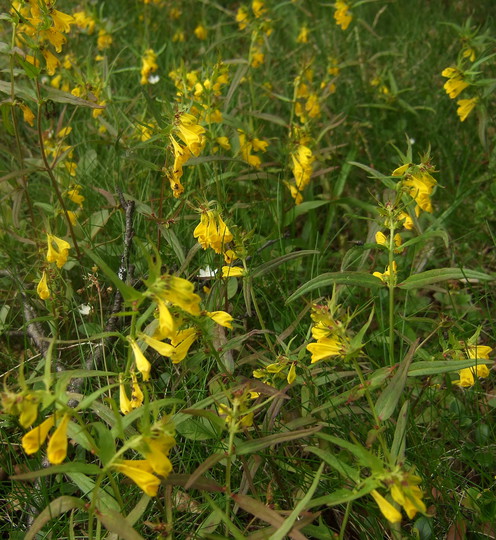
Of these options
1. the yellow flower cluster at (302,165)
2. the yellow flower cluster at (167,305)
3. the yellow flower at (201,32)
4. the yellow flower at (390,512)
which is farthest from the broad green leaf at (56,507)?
the yellow flower at (201,32)

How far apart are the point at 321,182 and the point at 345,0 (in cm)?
113

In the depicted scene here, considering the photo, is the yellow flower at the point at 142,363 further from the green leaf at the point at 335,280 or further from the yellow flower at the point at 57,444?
the green leaf at the point at 335,280

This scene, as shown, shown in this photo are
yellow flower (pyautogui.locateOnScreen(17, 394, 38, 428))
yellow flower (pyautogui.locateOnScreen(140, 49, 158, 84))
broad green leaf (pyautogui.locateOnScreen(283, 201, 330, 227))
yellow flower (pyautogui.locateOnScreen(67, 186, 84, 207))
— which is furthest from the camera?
yellow flower (pyautogui.locateOnScreen(140, 49, 158, 84))

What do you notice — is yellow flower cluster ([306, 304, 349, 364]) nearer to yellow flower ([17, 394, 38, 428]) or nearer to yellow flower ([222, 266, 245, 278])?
yellow flower ([222, 266, 245, 278])

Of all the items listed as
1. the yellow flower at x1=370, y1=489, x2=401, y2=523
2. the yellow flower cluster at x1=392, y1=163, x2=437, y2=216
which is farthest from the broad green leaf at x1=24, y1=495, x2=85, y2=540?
the yellow flower cluster at x1=392, y1=163, x2=437, y2=216

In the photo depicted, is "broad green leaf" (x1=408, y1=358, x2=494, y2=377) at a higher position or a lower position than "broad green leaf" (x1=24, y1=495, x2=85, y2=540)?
higher

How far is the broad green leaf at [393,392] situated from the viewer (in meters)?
1.44

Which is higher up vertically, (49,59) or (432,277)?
(49,59)

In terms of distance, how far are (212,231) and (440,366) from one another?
676 mm

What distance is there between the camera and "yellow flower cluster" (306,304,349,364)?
4.69ft

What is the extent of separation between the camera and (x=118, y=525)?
1.28 meters

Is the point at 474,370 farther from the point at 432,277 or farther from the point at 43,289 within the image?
the point at 43,289

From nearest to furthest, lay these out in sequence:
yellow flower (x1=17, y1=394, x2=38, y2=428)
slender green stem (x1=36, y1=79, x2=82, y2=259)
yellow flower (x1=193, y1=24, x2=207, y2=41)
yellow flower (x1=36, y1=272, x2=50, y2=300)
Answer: yellow flower (x1=17, y1=394, x2=38, y2=428) < yellow flower (x1=36, y1=272, x2=50, y2=300) < slender green stem (x1=36, y1=79, x2=82, y2=259) < yellow flower (x1=193, y1=24, x2=207, y2=41)

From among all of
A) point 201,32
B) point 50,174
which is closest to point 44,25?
point 50,174
